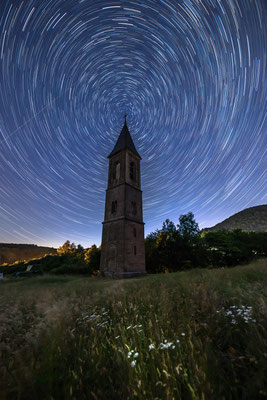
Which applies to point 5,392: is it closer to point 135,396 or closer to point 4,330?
point 135,396

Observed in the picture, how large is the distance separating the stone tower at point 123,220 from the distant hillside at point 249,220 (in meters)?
75.0

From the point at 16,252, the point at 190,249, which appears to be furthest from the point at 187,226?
the point at 16,252

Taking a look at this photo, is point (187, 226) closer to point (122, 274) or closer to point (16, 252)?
point (122, 274)

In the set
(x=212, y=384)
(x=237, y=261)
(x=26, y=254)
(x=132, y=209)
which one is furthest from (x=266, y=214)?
(x=26, y=254)

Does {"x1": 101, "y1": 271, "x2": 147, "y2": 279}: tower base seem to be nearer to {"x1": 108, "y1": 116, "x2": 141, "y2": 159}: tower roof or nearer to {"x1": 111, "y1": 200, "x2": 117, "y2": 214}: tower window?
{"x1": 111, "y1": 200, "x2": 117, "y2": 214}: tower window

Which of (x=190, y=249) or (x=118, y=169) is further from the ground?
(x=118, y=169)

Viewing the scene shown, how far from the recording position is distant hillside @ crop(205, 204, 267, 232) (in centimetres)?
8188

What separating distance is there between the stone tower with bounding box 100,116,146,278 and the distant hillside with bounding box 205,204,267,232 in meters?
75.0

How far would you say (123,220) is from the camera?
20.4m

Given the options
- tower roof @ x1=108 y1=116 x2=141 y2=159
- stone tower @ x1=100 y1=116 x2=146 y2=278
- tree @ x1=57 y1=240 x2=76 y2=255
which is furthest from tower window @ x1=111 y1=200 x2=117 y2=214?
tree @ x1=57 y1=240 x2=76 y2=255

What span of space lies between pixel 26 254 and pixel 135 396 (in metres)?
77.0

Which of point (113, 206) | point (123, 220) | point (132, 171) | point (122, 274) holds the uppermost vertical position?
point (132, 171)

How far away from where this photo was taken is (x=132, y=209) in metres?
22.7

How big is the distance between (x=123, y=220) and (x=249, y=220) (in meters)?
95.8
